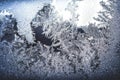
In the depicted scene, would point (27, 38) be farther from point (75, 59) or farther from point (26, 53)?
point (75, 59)

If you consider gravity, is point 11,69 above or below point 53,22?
below

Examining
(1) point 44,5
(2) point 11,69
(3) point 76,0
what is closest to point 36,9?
(1) point 44,5

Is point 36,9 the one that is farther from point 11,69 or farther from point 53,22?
point 11,69

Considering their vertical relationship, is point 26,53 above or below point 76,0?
below

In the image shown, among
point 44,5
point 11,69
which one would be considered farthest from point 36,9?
point 11,69

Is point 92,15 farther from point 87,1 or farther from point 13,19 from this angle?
point 13,19

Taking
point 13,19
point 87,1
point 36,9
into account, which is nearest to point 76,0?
point 87,1

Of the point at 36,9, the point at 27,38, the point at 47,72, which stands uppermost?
the point at 36,9
